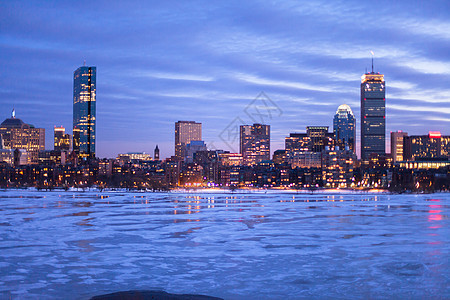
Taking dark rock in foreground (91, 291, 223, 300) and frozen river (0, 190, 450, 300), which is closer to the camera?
dark rock in foreground (91, 291, 223, 300)

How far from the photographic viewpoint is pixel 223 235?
36625mm

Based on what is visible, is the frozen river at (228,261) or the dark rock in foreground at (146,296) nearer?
the dark rock in foreground at (146,296)

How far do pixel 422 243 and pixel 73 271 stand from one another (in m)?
22.0

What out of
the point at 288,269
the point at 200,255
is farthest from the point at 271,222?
the point at 288,269

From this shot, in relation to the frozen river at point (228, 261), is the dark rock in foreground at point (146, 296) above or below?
above

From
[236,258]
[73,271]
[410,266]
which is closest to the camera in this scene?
[73,271]

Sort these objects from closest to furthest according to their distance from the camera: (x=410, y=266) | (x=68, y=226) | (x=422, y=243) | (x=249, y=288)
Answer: (x=249, y=288) < (x=410, y=266) < (x=422, y=243) < (x=68, y=226)

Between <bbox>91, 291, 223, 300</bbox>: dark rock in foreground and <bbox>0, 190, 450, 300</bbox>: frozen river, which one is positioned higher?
<bbox>91, 291, 223, 300</bbox>: dark rock in foreground

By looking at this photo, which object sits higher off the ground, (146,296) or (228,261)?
(146,296)

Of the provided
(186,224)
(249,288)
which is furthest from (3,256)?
(186,224)

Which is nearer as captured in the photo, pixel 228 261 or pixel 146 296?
pixel 146 296

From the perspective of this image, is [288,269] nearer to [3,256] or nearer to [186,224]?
[3,256]

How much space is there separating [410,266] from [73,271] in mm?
16116

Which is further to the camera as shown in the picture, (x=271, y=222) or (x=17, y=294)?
(x=271, y=222)
